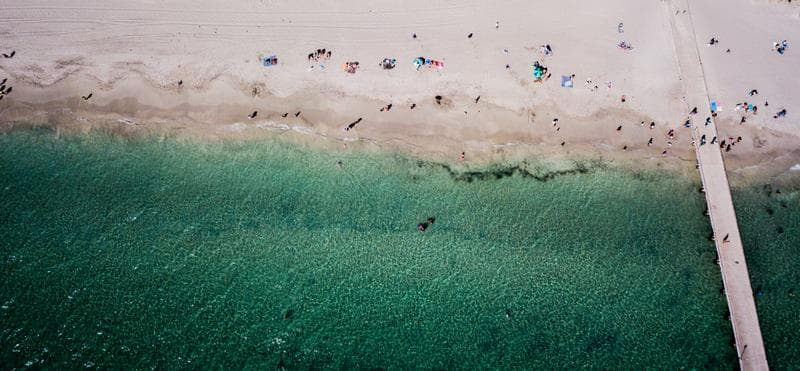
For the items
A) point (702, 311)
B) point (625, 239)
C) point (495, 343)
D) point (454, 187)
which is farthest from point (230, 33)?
point (702, 311)

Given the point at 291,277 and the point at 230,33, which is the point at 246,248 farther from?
the point at 230,33

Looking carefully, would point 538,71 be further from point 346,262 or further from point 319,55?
point 346,262

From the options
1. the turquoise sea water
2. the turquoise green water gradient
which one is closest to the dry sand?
the turquoise sea water

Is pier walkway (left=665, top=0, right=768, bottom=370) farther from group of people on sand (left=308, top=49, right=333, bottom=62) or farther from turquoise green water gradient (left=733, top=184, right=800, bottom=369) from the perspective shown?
group of people on sand (left=308, top=49, right=333, bottom=62)

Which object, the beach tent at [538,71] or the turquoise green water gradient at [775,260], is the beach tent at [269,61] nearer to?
the beach tent at [538,71]

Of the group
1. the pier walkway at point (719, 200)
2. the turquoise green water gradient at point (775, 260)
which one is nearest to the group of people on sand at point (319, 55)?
the pier walkway at point (719, 200)

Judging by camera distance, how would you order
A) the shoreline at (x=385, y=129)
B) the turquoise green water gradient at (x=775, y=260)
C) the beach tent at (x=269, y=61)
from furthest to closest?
the beach tent at (x=269, y=61) → the shoreline at (x=385, y=129) → the turquoise green water gradient at (x=775, y=260)
